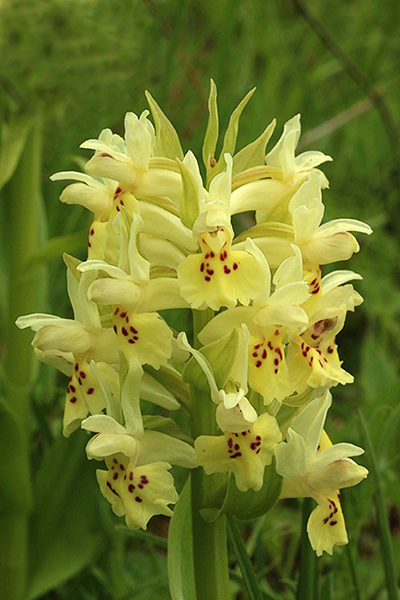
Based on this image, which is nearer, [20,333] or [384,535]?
[384,535]

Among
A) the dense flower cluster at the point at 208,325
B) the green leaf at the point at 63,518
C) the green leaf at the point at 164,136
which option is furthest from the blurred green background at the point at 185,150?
the green leaf at the point at 164,136

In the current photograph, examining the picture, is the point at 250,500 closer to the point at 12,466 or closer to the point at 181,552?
the point at 181,552

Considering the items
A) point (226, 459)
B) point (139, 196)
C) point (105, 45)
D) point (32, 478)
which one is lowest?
point (32, 478)

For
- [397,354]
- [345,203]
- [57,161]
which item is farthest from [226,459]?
[345,203]

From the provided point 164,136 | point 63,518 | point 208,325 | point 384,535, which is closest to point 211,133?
point 164,136

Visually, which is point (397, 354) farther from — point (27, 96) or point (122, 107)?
point (27, 96)

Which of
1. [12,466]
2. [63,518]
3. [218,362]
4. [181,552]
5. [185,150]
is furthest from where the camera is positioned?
[185,150]
